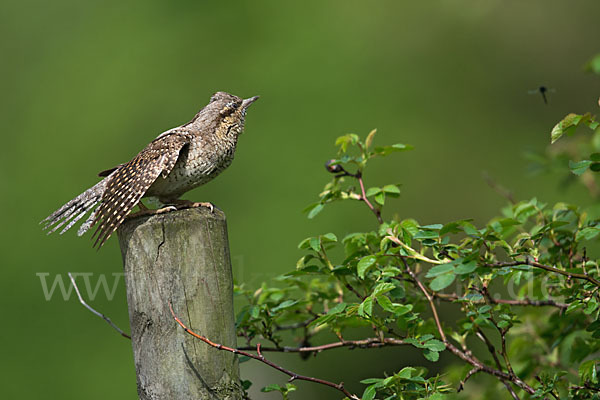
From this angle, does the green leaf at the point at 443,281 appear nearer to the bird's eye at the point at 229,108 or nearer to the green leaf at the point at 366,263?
the green leaf at the point at 366,263

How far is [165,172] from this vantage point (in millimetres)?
2191

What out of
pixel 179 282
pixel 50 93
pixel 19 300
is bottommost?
pixel 19 300

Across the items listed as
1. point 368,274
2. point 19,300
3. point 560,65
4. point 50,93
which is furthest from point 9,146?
point 560,65

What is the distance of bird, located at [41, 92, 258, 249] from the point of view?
6.81 feet

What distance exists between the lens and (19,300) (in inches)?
211

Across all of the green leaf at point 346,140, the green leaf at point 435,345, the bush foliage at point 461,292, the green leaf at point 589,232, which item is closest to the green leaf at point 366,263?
the bush foliage at point 461,292

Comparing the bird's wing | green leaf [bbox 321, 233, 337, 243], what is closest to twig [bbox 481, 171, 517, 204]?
green leaf [bbox 321, 233, 337, 243]

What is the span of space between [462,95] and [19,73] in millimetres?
4789

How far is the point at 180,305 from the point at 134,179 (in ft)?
1.94

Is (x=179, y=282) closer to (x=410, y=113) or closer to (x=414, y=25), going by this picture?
(x=410, y=113)

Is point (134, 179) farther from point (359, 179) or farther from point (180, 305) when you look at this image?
point (359, 179)

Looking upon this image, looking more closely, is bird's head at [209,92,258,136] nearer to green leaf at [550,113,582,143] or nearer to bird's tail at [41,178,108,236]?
bird's tail at [41,178,108,236]

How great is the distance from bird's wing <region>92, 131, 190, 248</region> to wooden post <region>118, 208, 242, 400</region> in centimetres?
23

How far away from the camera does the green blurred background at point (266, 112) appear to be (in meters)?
5.17
